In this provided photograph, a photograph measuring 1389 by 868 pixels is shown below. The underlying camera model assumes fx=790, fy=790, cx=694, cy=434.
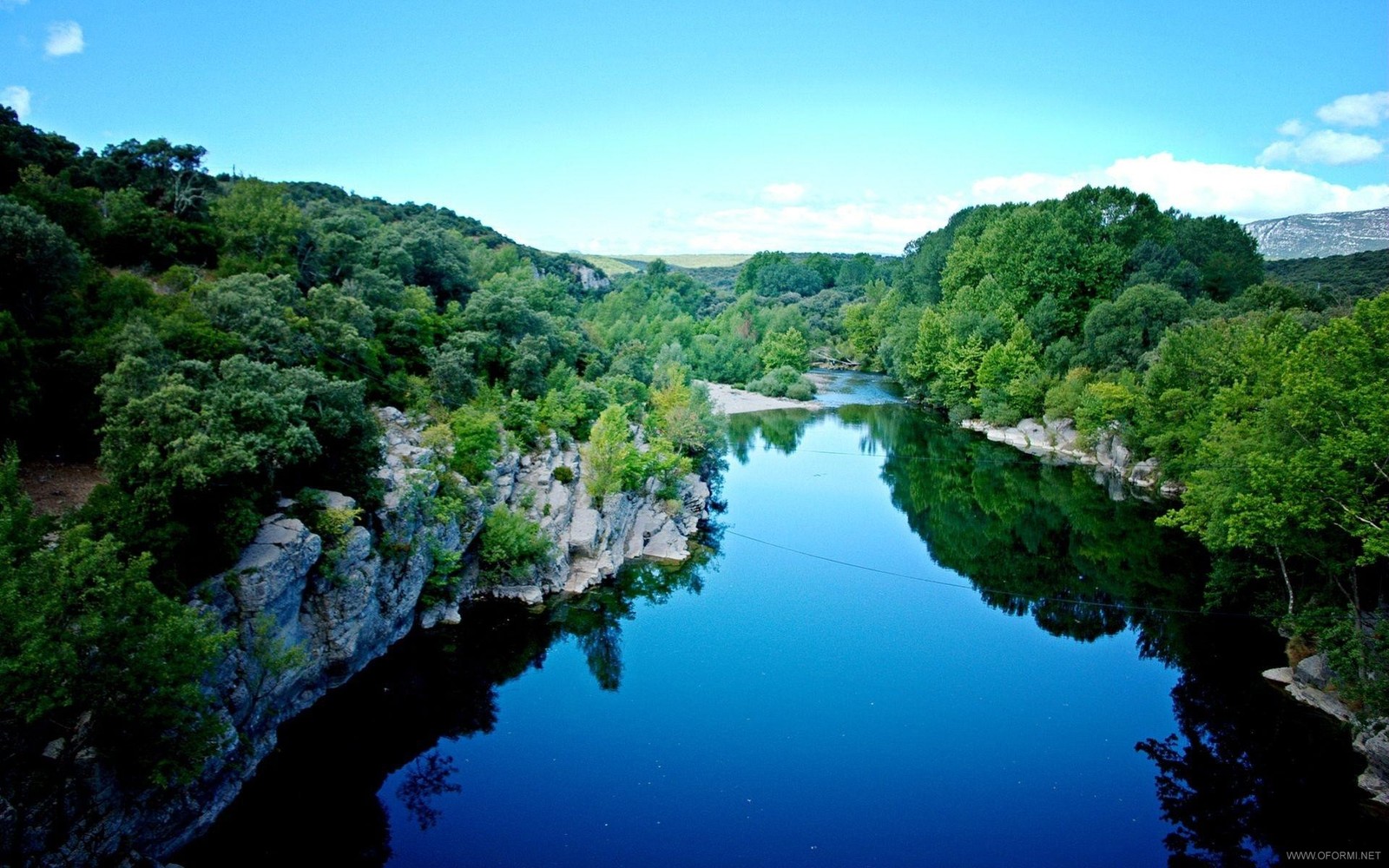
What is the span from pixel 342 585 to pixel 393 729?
4.94 meters

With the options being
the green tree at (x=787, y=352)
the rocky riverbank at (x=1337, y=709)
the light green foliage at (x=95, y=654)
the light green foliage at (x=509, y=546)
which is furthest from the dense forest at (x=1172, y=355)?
the light green foliage at (x=95, y=654)

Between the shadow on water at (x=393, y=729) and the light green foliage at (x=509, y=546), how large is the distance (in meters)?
1.45

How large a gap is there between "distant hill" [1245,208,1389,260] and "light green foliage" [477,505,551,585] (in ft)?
329

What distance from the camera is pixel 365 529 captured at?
25156 millimetres

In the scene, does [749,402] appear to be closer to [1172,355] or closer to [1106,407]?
[1106,407]

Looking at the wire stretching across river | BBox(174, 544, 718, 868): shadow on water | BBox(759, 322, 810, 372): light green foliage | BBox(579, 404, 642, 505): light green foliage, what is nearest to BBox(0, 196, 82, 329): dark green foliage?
BBox(174, 544, 718, 868): shadow on water

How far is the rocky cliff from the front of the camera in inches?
672

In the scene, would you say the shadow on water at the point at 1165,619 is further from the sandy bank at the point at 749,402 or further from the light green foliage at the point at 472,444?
the light green foliage at the point at 472,444

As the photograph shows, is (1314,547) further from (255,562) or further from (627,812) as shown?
(255,562)

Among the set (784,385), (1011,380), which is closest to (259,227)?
(1011,380)

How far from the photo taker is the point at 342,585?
23.9 metres

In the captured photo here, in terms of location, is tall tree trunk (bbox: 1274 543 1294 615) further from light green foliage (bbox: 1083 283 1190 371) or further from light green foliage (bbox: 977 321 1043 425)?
light green foliage (bbox: 977 321 1043 425)

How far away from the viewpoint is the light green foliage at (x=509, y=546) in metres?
32.7

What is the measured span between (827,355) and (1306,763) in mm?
97639
